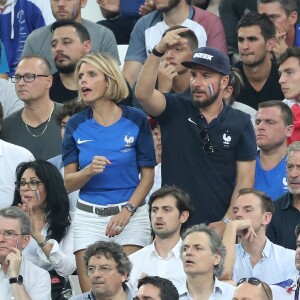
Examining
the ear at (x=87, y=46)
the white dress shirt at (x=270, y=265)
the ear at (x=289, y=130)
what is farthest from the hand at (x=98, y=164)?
the ear at (x=87, y=46)

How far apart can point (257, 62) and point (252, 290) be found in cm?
385

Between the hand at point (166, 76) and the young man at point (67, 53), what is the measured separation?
0.94 meters

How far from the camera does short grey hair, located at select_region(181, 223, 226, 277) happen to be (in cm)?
1068

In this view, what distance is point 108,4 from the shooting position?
1570 cm

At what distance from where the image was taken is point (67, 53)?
1353cm

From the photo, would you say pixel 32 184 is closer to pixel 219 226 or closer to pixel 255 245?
pixel 219 226

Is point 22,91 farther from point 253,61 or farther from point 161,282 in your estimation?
point 161,282

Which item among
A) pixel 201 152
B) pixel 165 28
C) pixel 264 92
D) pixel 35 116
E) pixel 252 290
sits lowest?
pixel 252 290

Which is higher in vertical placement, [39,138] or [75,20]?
[75,20]

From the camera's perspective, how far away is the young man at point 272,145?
1214cm

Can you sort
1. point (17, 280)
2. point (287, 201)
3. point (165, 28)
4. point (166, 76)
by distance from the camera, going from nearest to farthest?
point (17, 280) < point (287, 201) < point (166, 76) < point (165, 28)

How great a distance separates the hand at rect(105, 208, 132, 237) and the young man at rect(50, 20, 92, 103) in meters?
2.49

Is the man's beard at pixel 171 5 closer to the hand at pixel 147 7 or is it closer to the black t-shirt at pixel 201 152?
the hand at pixel 147 7

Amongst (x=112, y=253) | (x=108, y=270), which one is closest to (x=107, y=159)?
(x=112, y=253)
